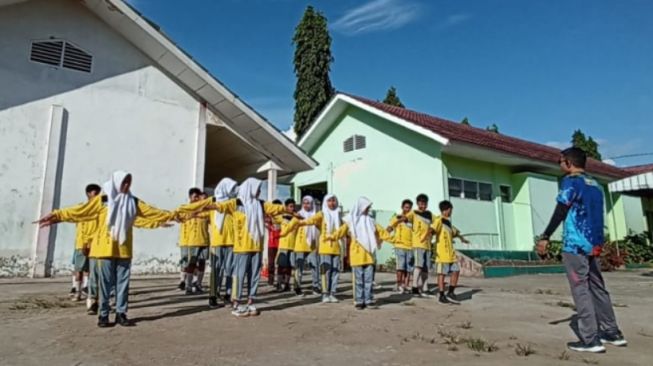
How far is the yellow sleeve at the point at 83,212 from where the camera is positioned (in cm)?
516

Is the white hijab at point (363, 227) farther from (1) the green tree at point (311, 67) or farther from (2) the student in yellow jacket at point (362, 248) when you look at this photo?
(1) the green tree at point (311, 67)

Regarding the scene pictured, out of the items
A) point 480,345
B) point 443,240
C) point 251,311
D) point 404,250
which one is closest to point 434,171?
point 404,250

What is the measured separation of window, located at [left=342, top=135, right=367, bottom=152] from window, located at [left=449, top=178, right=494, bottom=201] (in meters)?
3.80

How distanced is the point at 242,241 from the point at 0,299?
368 cm

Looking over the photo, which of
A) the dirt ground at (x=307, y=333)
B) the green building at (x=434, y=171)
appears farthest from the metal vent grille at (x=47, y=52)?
the green building at (x=434, y=171)

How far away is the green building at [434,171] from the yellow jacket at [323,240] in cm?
773

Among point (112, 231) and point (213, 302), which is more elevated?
point (112, 231)

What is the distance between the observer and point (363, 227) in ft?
22.1

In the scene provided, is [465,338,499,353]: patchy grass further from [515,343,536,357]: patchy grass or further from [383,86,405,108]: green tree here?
[383,86,405,108]: green tree

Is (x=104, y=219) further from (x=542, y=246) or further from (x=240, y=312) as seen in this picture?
(x=542, y=246)

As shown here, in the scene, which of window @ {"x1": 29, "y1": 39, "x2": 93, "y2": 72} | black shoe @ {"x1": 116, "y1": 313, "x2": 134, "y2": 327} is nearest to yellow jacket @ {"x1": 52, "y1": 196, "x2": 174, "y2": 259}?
black shoe @ {"x1": 116, "y1": 313, "x2": 134, "y2": 327}

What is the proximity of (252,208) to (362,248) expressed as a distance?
1695mm

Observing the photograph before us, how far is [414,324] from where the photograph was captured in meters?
5.20

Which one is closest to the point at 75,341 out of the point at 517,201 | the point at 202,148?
the point at 202,148
